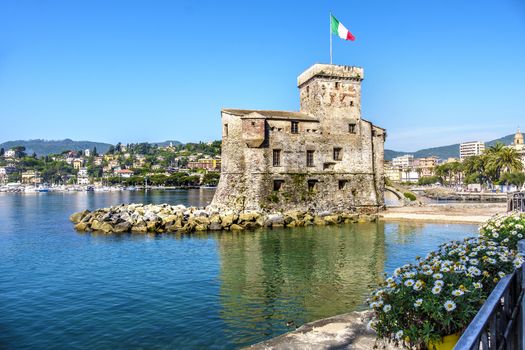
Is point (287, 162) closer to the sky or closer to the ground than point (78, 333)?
closer to the sky

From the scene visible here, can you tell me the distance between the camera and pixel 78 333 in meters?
10.4

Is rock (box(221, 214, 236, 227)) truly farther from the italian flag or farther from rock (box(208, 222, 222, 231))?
the italian flag

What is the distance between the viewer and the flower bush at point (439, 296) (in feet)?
17.7

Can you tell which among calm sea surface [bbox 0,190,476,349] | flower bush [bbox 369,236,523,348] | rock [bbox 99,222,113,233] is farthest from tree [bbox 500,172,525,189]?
flower bush [bbox 369,236,523,348]

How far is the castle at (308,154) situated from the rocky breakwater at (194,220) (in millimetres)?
2253

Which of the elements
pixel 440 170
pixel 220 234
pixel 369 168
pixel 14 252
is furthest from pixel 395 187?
pixel 440 170

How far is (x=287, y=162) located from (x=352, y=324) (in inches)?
1046

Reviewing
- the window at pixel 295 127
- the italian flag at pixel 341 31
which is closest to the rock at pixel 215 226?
the window at pixel 295 127

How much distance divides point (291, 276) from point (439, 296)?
10.7 m

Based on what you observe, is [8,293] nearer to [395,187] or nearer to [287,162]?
[287,162]

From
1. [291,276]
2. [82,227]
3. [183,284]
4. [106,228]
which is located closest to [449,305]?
[291,276]

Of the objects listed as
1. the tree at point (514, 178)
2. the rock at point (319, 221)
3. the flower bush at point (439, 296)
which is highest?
the tree at point (514, 178)

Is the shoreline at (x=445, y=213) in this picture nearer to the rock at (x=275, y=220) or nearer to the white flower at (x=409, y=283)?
the rock at (x=275, y=220)

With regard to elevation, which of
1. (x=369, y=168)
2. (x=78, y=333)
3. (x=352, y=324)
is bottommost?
(x=78, y=333)
